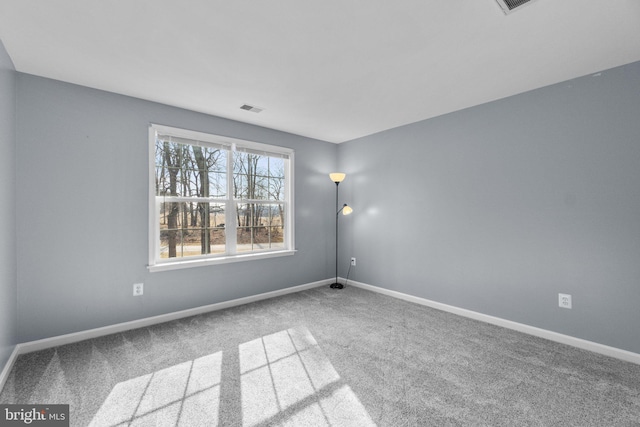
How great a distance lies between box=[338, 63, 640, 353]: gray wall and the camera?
7.66 ft

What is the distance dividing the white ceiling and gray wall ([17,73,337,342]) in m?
0.24

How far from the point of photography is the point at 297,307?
3.56 metres

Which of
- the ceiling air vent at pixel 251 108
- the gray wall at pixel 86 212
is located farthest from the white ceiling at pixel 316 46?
the gray wall at pixel 86 212

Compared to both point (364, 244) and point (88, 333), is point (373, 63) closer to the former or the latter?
point (364, 244)

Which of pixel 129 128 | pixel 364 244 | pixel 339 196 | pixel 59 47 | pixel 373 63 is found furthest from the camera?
pixel 339 196

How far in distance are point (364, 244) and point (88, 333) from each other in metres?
3.53

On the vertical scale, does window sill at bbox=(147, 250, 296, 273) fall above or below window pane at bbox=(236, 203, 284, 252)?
below

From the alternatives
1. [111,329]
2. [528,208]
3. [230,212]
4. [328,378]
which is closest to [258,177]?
[230,212]

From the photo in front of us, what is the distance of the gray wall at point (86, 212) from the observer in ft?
7.91

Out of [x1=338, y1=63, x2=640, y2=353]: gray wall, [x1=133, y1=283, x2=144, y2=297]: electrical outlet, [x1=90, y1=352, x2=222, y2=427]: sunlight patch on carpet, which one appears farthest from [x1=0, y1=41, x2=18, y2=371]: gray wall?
[x1=338, y1=63, x2=640, y2=353]: gray wall

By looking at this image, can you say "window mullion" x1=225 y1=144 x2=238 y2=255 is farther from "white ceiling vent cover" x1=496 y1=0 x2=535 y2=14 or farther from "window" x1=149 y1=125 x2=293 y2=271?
"white ceiling vent cover" x1=496 y1=0 x2=535 y2=14

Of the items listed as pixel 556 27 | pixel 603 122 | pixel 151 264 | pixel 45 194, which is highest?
pixel 556 27

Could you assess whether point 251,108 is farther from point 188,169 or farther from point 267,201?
point 267,201

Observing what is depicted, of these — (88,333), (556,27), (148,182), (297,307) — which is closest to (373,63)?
(556,27)
